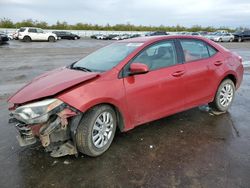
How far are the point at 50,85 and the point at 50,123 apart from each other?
1.87ft

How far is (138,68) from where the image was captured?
339 cm

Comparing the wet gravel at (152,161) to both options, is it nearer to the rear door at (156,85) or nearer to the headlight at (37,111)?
the rear door at (156,85)

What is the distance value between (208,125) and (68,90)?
8.84 ft

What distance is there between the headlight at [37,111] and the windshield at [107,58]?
3.16 ft

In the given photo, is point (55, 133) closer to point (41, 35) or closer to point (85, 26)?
point (41, 35)

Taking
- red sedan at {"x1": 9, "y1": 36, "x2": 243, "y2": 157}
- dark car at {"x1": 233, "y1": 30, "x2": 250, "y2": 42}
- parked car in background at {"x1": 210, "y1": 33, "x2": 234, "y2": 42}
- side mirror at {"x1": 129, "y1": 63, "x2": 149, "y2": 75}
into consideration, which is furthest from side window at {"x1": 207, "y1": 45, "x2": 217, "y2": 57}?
dark car at {"x1": 233, "y1": 30, "x2": 250, "y2": 42}

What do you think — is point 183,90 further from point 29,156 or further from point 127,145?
point 29,156

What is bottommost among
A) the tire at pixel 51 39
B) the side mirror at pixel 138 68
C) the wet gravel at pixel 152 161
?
the wet gravel at pixel 152 161

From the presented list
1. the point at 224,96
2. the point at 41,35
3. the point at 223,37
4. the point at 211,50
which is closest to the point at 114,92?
the point at 211,50

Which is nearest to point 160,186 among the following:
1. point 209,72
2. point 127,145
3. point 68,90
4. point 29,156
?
point 127,145

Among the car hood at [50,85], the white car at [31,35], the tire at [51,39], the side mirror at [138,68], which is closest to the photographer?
the car hood at [50,85]

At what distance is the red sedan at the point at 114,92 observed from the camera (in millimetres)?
2998

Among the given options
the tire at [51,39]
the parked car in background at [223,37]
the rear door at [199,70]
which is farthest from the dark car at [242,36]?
the rear door at [199,70]

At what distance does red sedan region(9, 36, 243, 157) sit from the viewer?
9.84 feet
